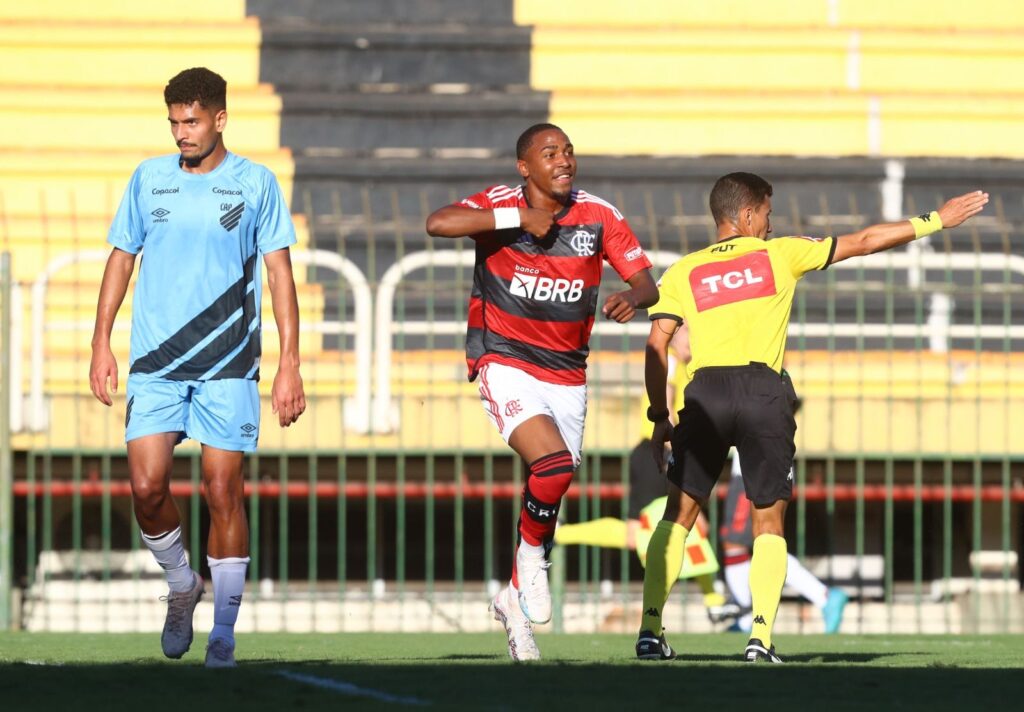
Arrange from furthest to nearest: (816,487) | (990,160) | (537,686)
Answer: (990,160), (816,487), (537,686)

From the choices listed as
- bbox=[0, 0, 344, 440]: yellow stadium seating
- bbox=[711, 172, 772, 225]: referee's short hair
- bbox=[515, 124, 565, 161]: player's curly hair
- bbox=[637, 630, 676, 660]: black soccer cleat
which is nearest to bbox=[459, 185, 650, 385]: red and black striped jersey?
bbox=[515, 124, 565, 161]: player's curly hair

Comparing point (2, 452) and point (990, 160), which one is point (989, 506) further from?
point (2, 452)

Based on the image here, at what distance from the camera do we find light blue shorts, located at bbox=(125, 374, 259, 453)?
5.74 m

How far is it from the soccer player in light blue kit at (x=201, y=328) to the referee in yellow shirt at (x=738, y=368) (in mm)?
1321

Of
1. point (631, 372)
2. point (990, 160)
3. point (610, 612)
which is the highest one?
point (990, 160)

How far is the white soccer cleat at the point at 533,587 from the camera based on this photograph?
6027 millimetres

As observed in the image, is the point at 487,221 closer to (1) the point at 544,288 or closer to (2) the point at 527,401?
(1) the point at 544,288

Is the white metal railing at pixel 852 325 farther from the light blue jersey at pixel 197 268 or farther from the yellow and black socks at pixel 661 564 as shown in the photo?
the light blue jersey at pixel 197 268

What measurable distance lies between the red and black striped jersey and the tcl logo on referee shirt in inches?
8.4

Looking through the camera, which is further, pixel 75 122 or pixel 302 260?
pixel 75 122

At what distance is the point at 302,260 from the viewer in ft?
39.1

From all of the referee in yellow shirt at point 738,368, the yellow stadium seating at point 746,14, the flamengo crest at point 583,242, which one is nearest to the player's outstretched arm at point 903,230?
the referee in yellow shirt at point 738,368

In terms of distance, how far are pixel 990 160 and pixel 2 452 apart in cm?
734

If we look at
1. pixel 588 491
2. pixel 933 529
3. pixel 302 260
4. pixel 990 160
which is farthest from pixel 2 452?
pixel 990 160
